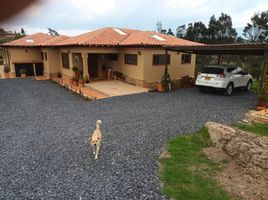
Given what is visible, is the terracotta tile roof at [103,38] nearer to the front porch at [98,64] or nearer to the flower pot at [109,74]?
the front porch at [98,64]

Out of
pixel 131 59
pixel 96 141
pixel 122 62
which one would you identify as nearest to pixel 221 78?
pixel 131 59

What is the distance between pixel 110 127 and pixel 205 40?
1342 inches

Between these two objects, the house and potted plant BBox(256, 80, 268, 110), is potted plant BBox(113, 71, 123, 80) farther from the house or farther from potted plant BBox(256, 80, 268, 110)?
potted plant BBox(256, 80, 268, 110)

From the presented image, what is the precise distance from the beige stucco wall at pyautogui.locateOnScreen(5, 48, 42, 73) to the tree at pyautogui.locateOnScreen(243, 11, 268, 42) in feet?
106

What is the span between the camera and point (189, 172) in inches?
217

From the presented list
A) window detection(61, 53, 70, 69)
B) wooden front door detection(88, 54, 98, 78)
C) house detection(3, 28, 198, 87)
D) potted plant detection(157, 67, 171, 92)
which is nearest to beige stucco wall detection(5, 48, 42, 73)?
house detection(3, 28, 198, 87)

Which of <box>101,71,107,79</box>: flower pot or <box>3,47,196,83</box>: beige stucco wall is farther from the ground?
<box>3,47,196,83</box>: beige stucco wall

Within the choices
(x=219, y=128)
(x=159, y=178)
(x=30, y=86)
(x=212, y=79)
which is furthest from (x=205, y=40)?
(x=159, y=178)

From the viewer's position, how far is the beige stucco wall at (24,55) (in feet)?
74.0

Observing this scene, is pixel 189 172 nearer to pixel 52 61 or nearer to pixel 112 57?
pixel 112 57

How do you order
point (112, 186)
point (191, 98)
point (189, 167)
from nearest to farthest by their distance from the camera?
point (112, 186) → point (189, 167) → point (191, 98)

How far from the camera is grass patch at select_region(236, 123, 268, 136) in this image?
27.2ft

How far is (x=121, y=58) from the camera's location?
61.4 ft

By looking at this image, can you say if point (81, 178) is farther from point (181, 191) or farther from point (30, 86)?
point (30, 86)
